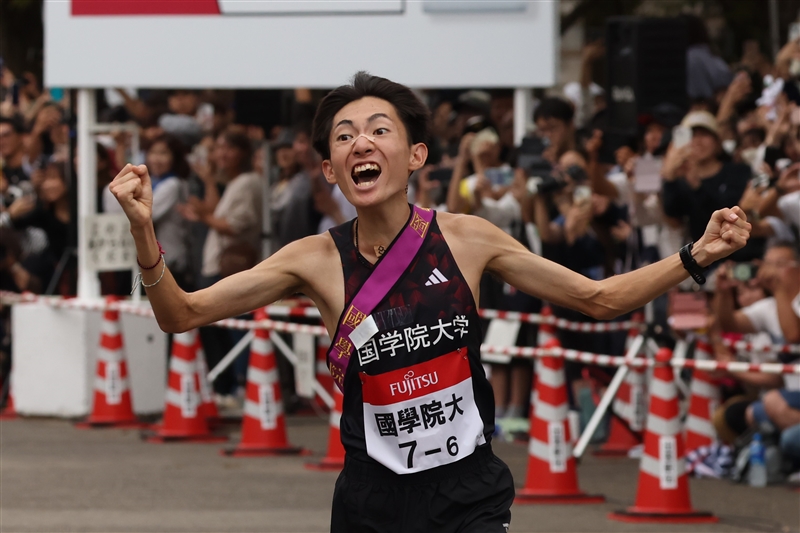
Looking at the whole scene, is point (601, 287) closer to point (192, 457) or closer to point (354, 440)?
point (354, 440)

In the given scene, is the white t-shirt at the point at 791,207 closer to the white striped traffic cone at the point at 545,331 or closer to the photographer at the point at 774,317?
the photographer at the point at 774,317

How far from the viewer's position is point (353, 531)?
4.94m

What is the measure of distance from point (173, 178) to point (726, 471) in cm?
625

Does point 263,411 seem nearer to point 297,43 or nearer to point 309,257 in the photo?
point 297,43

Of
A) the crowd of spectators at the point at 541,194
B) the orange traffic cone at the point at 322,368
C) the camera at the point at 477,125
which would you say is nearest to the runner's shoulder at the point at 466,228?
the crowd of spectators at the point at 541,194

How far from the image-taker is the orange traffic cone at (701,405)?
1127 cm

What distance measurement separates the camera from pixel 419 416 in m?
4.93

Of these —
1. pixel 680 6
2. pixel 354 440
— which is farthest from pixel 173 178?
pixel 680 6

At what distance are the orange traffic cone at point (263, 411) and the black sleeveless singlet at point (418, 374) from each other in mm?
7375

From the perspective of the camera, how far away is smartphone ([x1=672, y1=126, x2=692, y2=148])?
11.5 metres

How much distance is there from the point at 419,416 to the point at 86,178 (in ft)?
33.7

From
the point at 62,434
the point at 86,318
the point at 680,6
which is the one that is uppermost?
the point at 680,6

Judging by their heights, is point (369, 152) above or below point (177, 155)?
below

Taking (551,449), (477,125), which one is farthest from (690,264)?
(477,125)
